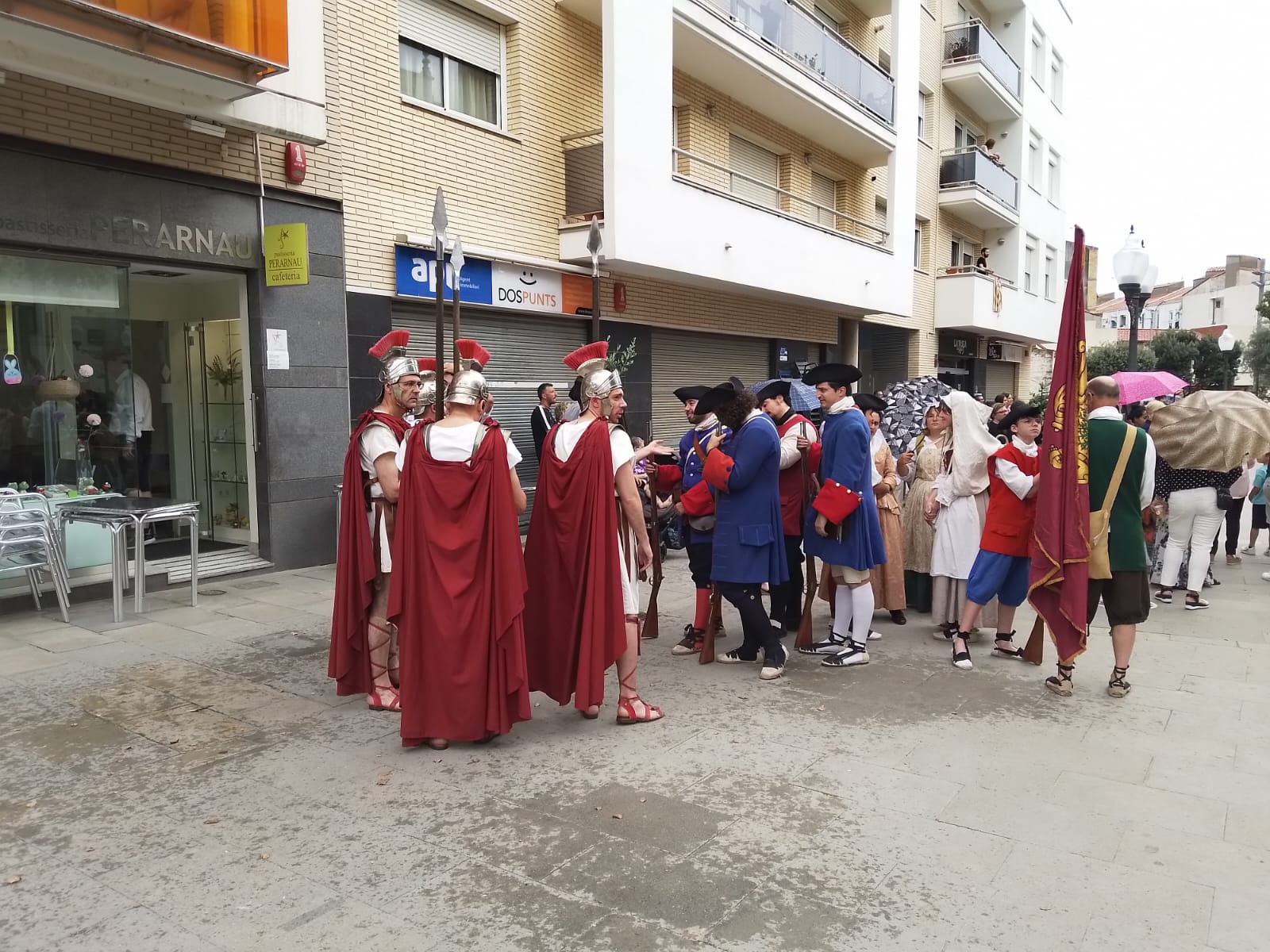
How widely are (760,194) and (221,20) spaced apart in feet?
36.5

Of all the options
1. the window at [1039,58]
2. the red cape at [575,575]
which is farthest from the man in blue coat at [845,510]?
the window at [1039,58]

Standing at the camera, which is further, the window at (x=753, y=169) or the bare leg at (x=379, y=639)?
the window at (x=753, y=169)

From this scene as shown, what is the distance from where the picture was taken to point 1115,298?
79.8 metres

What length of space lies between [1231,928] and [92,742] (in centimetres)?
498

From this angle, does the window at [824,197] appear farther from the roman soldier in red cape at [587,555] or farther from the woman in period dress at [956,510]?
the roman soldier in red cape at [587,555]

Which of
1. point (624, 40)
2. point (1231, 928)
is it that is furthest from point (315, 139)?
point (1231, 928)

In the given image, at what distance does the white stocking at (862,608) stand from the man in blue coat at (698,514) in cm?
100

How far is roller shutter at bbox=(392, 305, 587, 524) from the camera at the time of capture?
11.4 metres

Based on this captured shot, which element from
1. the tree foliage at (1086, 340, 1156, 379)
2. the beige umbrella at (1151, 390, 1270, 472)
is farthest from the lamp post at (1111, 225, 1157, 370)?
the tree foliage at (1086, 340, 1156, 379)

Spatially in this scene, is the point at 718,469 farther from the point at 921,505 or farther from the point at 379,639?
the point at 921,505

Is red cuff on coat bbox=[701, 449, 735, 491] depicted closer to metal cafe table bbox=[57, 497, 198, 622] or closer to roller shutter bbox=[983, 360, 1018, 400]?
metal cafe table bbox=[57, 497, 198, 622]

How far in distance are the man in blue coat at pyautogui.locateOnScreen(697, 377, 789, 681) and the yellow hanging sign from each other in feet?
15.7

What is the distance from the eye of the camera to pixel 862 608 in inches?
247

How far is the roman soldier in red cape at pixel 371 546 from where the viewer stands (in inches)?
204
